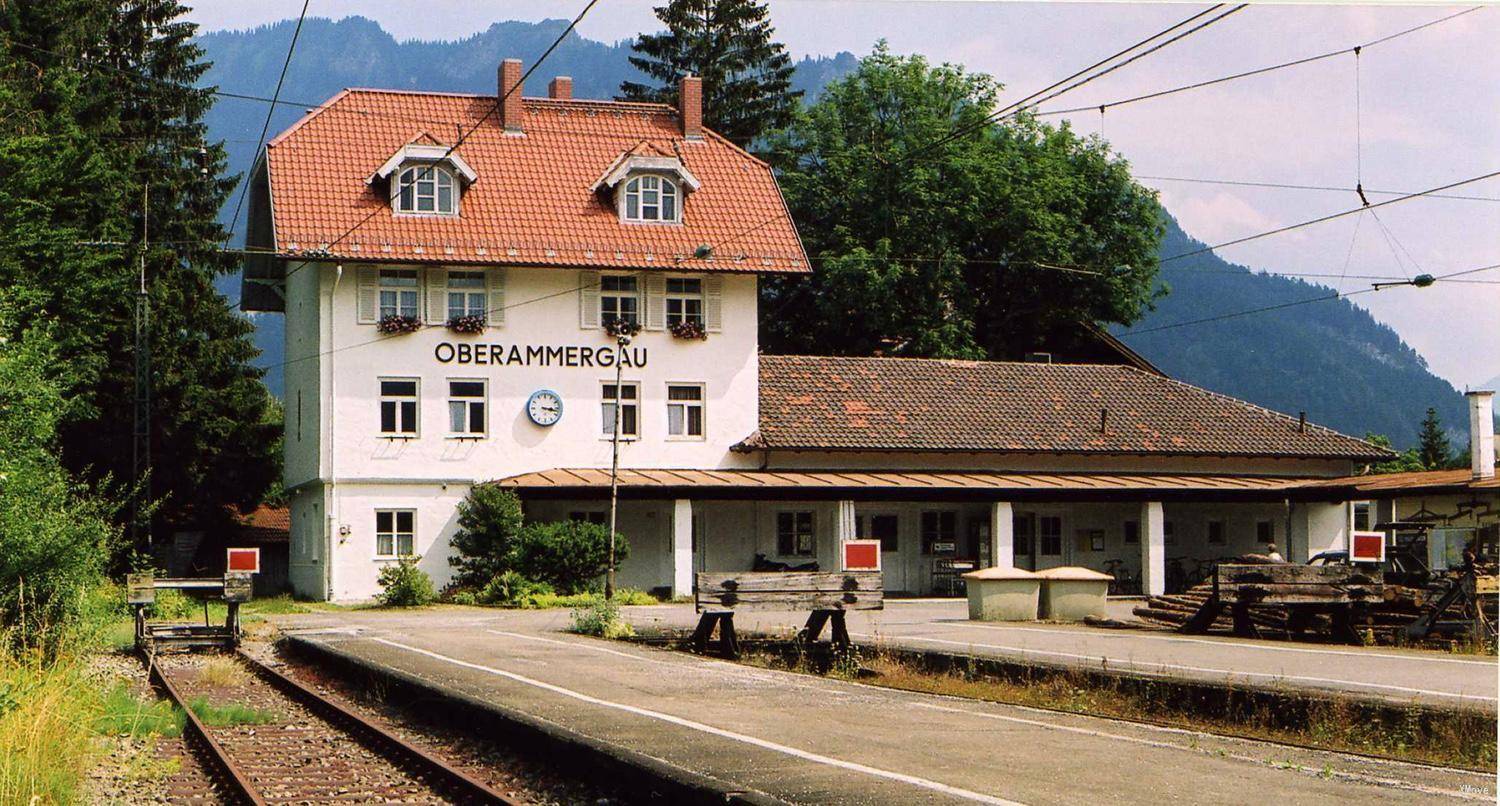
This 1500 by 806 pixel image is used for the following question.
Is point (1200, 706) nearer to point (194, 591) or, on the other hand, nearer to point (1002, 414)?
point (194, 591)

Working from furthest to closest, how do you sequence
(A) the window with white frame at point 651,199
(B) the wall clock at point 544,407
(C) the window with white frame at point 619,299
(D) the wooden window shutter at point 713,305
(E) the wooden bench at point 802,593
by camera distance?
(D) the wooden window shutter at point 713,305, (A) the window with white frame at point 651,199, (C) the window with white frame at point 619,299, (B) the wall clock at point 544,407, (E) the wooden bench at point 802,593

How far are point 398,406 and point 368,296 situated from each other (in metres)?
2.60

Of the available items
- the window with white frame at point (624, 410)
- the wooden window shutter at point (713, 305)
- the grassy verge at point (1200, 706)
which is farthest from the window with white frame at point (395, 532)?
the grassy verge at point (1200, 706)

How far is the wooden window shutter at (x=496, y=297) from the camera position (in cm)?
4209

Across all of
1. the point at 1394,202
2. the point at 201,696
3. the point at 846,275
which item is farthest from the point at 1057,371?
the point at 201,696

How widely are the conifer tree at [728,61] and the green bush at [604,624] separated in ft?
127

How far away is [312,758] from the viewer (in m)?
13.9

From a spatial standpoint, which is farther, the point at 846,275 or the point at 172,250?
the point at 846,275

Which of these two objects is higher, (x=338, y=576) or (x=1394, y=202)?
(x=1394, y=202)

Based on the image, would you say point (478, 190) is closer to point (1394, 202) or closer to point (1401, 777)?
point (1394, 202)

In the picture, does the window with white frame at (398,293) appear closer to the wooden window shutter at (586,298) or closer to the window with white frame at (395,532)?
the wooden window shutter at (586,298)

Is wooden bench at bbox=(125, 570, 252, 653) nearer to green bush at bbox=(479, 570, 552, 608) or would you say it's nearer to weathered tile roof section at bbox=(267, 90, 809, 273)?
green bush at bbox=(479, 570, 552, 608)

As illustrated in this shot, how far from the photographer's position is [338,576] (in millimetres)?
40344

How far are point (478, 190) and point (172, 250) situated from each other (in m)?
11.8
